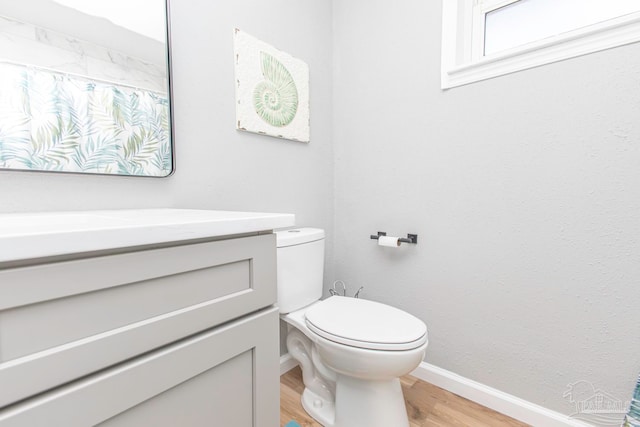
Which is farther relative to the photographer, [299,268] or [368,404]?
[299,268]

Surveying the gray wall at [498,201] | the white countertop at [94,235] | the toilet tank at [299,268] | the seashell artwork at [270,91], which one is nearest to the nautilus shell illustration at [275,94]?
the seashell artwork at [270,91]

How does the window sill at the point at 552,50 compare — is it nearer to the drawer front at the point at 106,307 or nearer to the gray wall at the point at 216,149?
the gray wall at the point at 216,149

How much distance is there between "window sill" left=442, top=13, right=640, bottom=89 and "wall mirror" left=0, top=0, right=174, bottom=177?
116 centimetres

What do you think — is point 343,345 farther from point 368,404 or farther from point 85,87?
point 85,87

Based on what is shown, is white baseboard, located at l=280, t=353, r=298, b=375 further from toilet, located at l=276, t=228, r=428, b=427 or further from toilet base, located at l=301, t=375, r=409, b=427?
toilet base, located at l=301, t=375, r=409, b=427

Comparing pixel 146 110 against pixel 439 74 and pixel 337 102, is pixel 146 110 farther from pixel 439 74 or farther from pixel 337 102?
pixel 439 74

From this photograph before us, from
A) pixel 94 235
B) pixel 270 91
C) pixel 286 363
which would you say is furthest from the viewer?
pixel 286 363

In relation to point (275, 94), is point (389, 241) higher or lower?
lower

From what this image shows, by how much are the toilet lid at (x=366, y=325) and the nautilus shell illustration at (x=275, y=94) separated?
86cm

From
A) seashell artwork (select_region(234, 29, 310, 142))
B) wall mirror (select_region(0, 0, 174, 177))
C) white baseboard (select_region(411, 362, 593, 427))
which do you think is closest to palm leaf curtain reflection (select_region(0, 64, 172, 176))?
wall mirror (select_region(0, 0, 174, 177))

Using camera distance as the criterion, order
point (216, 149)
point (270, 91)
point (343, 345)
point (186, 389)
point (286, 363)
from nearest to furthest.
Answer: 1. point (186, 389)
2. point (343, 345)
3. point (216, 149)
4. point (270, 91)
5. point (286, 363)

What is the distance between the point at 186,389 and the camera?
538 millimetres

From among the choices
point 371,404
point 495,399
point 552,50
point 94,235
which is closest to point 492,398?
point 495,399

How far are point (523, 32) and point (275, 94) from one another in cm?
110
